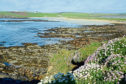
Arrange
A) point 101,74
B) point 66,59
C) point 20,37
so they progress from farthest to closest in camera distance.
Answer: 1. point 20,37
2. point 66,59
3. point 101,74

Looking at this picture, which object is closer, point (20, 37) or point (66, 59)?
point (66, 59)

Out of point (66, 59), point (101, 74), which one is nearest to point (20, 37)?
point (66, 59)

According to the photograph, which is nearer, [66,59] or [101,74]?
[101,74]

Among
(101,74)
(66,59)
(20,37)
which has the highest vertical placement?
(101,74)

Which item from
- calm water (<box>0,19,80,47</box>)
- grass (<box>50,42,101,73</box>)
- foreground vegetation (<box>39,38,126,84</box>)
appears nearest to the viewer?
foreground vegetation (<box>39,38,126,84</box>)

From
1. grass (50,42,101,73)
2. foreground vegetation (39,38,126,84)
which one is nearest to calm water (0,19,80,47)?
grass (50,42,101,73)

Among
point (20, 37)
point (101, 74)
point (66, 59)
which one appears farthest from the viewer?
point (20, 37)

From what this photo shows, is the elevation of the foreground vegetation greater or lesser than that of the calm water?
greater

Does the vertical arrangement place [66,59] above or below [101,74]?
below

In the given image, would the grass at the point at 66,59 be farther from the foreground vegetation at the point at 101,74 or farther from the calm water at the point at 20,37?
the calm water at the point at 20,37

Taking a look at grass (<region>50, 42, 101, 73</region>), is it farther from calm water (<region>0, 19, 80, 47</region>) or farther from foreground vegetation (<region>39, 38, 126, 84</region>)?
calm water (<region>0, 19, 80, 47</region>)

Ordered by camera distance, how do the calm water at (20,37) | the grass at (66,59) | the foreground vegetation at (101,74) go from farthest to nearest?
the calm water at (20,37) < the grass at (66,59) < the foreground vegetation at (101,74)

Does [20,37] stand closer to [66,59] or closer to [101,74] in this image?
[66,59]

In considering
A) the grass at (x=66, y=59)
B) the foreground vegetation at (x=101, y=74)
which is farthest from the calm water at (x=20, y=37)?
the foreground vegetation at (x=101, y=74)
